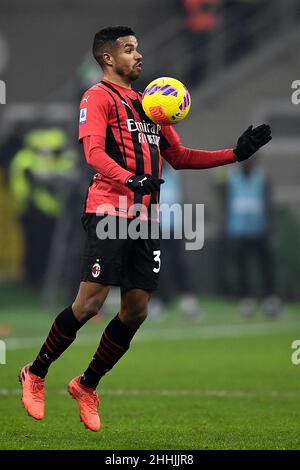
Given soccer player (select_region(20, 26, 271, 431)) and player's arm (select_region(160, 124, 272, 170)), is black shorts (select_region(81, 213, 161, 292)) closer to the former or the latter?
soccer player (select_region(20, 26, 271, 431))

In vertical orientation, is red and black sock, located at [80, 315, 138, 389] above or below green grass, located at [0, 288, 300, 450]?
above

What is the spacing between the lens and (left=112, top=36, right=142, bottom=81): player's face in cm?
755

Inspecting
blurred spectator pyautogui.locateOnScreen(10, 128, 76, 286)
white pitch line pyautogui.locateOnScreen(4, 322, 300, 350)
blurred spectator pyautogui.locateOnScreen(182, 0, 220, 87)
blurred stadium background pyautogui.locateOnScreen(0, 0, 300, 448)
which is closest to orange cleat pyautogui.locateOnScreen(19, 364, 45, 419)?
blurred stadium background pyautogui.locateOnScreen(0, 0, 300, 448)

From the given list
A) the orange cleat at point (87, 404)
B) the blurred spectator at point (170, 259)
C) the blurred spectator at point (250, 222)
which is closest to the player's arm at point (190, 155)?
the orange cleat at point (87, 404)

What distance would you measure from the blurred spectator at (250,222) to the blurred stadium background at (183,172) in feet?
0.47

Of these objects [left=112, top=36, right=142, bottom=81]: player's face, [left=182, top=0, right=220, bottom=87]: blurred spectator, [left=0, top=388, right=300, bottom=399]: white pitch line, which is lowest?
[left=0, top=388, right=300, bottom=399]: white pitch line

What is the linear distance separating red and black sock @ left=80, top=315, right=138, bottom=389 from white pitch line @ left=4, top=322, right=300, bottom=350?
529 centimetres

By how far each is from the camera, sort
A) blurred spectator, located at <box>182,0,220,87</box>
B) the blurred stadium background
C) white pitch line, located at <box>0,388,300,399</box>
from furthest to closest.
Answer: blurred spectator, located at <box>182,0,220,87</box>
the blurred stadium background
white pitch line, located at <box>0,388,300,399</box>

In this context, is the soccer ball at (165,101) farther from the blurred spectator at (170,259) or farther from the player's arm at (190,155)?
the blurred spectator at (170,259)

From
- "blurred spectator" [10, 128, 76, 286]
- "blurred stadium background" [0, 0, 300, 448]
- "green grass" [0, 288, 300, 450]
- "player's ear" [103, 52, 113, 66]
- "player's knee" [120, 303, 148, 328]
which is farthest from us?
"blurred spectator" [10, 128, 76, 286]

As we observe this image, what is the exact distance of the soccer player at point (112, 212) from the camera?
729cm

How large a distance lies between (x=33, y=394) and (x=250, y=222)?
475 inches

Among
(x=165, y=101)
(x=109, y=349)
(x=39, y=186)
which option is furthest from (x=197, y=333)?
(x=165, y=101)
